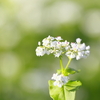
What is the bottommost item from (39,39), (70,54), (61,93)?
(61,93)

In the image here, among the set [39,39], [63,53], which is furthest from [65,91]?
[39,39]

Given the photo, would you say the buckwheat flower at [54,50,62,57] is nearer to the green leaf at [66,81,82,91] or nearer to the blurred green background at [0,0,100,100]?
the green leaf at [66,81,82,91]

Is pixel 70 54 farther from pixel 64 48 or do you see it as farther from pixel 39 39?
pixel 39 39

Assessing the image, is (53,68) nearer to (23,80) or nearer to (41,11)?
(23,80)

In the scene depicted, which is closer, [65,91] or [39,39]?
[65,91]

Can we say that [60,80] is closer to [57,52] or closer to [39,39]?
[57,52]

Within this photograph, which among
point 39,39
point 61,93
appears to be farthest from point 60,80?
point 39,39

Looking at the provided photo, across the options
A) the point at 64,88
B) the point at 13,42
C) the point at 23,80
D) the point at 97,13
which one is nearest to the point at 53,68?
the point at 23,80

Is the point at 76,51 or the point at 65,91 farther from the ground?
the point at 76,51
